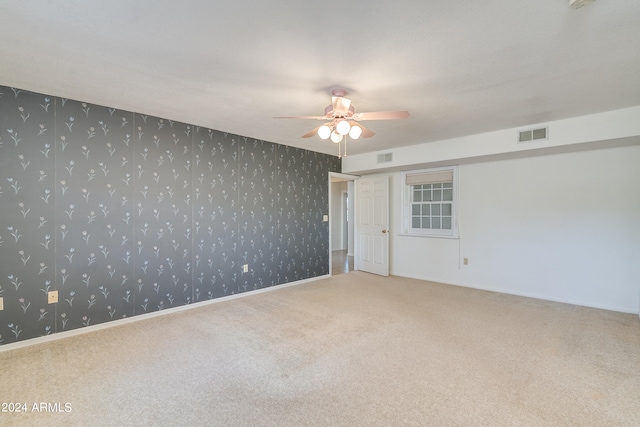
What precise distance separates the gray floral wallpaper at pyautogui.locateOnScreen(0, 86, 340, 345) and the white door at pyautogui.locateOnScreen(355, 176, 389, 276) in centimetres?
201

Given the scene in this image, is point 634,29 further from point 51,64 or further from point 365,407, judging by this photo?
point 51,64

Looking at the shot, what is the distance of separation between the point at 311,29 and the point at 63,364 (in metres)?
3.25

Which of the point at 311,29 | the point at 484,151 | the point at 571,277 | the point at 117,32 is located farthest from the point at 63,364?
the point at 571,277

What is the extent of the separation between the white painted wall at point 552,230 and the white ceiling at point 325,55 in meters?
1.09

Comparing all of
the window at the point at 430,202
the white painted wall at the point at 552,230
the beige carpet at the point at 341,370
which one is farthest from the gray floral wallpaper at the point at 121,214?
the white painted wall at the point at 552,230

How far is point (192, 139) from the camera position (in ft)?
13.0

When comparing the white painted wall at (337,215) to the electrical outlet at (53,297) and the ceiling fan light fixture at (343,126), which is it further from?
the electrical outlet at (53,297)

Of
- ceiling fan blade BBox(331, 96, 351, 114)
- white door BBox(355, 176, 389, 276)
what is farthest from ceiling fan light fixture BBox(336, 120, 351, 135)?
white door BBox(355, 176, 389, 276)

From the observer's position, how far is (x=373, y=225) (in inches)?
240

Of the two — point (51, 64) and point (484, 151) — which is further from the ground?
point (51, 64)

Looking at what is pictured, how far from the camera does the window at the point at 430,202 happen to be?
5.30 metres

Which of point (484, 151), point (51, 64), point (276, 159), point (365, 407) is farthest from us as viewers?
point (276, 159)

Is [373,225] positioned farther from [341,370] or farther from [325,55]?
[325,55]

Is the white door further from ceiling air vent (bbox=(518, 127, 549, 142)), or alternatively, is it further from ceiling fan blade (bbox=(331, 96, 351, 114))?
ceiling fan blade (bbox=(331, 96, 351, 114))
